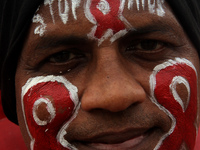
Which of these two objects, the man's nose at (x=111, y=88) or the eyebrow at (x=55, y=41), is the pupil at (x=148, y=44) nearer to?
the man's nose at (x=111, y=88)

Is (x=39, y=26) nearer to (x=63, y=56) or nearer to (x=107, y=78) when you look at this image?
(x=63, y=56)

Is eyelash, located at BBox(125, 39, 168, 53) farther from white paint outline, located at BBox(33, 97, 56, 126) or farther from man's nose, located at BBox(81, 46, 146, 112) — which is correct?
white paint outline, located at BBox(33, 97, 56, 126)

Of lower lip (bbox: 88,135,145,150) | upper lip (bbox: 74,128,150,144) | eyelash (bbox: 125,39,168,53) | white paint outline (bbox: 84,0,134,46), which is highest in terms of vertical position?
white paint outline (bbox: 84,0,134,46)

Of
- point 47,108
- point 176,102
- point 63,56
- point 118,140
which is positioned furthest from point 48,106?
point 176,102

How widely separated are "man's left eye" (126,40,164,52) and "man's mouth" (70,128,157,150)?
1.41 feet

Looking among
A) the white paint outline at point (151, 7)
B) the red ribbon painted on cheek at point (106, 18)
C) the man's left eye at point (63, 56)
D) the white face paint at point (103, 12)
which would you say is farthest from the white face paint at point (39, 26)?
the white paint outline at point (151, 7)

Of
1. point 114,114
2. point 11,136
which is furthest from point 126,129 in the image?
point 11,136

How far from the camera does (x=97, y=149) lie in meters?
1.37

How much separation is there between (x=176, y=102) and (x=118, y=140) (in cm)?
36

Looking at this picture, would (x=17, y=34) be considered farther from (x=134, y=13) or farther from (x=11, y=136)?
(x=11, y=136)

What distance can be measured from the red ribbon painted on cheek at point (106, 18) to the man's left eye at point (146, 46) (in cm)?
13

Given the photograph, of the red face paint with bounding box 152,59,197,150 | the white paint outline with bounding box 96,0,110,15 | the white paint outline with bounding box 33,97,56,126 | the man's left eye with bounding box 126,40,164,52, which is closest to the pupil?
the man's left eye with bounding box 126,40,164,52

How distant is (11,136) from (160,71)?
5.32ft

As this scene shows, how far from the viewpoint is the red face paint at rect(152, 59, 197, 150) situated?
138 centimetres
